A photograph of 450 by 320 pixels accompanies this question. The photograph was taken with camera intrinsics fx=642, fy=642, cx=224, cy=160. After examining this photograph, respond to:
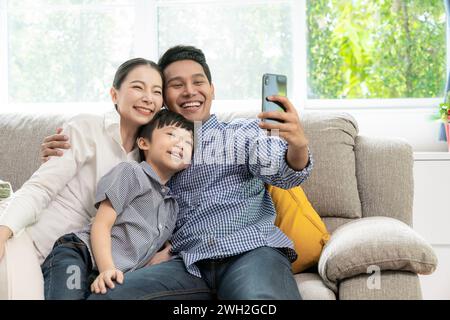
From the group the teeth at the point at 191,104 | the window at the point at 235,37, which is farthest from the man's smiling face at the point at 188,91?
the window at the point at 235,37

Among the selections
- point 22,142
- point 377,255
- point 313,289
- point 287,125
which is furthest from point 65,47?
point 377,255

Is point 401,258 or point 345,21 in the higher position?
point 345,21

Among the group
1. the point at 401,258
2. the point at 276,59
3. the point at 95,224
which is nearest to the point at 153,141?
the point at 95,224

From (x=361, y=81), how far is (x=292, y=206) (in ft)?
5.25

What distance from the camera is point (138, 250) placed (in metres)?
1.72

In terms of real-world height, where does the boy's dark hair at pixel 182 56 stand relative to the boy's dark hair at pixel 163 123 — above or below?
above

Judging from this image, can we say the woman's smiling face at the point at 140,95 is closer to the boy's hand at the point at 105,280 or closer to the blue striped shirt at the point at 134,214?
the blue striped shirt at the point at 134,214

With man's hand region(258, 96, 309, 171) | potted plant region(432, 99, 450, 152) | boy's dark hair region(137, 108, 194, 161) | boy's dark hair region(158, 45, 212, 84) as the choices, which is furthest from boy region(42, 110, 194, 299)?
potted plant region(432, 99, 450, 152)

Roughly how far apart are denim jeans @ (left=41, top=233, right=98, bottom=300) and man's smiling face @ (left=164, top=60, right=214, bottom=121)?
1.75ft

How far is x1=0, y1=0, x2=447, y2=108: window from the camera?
11.1ft

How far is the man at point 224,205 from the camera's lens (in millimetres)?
1612

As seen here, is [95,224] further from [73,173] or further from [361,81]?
[361,81]

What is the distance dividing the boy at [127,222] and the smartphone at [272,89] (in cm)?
32

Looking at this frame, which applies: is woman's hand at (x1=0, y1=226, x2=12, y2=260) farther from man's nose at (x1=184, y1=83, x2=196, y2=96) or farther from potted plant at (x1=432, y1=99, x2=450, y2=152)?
potted plant at (x1=432, y1=99, x2=450, y2=152)
